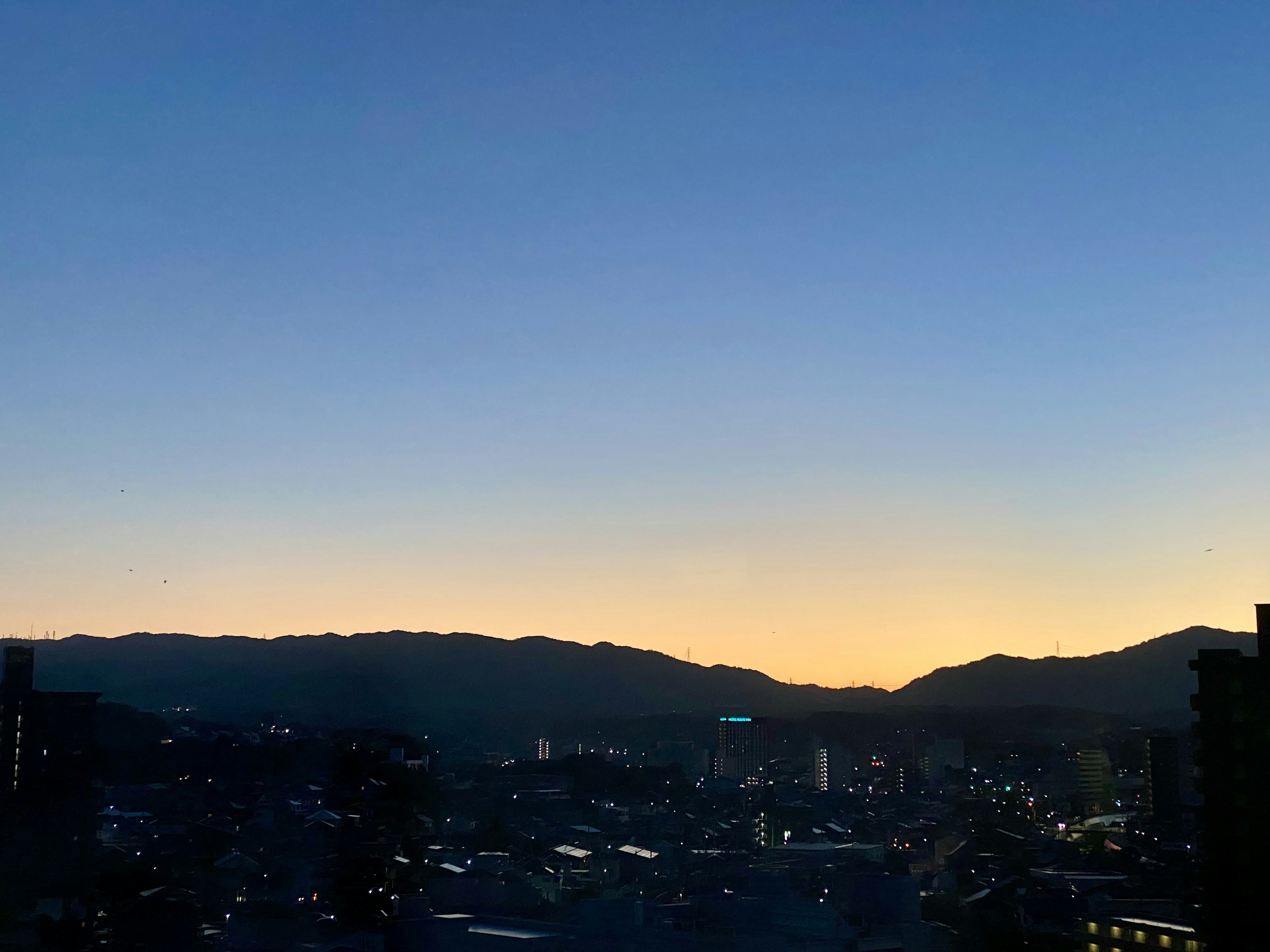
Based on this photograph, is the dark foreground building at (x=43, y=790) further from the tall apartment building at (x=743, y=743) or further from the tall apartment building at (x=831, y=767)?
the tall apartment building at (x=743, y=743)

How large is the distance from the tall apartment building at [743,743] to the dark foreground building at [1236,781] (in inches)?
3345

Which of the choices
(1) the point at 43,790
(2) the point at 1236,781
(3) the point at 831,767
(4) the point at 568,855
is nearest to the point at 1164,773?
(4) the point at 568,855

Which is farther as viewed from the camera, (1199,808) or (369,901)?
(369,901)

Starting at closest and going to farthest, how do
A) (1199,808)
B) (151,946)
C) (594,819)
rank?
(1199,808) → (151,946) → (594,819)

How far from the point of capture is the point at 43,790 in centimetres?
2317

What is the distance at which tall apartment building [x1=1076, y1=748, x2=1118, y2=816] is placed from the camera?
54125 mm

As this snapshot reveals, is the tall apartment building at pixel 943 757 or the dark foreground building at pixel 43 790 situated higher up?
the dark foreground building at pixel 43 790

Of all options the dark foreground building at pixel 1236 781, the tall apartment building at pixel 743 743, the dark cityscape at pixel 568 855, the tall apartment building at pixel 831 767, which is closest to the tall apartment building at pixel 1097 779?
the dark cityscape at pixel 568 855

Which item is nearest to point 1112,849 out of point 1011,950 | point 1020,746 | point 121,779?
point 1011,950

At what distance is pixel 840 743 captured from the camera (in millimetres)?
86438

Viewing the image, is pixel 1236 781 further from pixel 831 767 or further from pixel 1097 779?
pixel 831 767

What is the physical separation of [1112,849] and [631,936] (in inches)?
799

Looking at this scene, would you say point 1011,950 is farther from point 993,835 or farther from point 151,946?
point 993,835

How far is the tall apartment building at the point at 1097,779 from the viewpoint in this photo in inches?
2131
